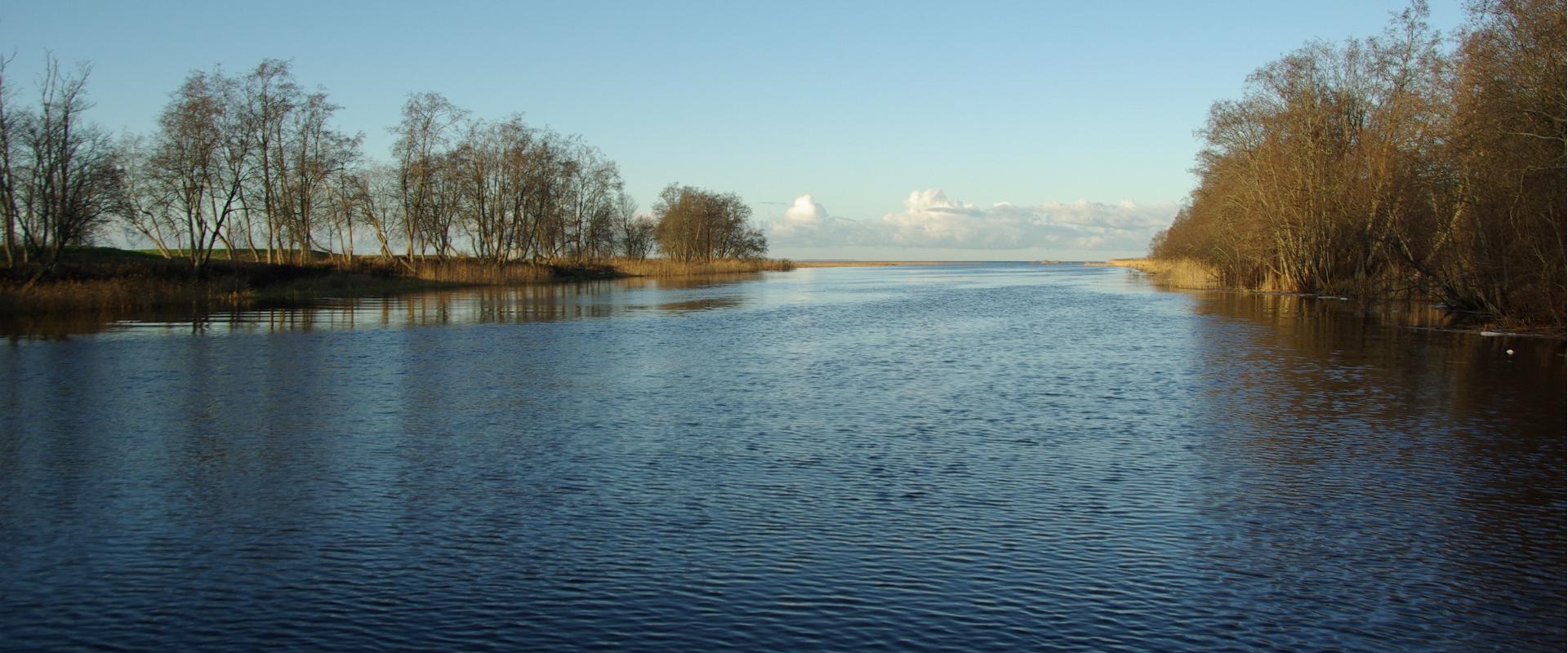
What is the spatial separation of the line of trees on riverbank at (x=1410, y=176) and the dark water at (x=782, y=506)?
5.02 m

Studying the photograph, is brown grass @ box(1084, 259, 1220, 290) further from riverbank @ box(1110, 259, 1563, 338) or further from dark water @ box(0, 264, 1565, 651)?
dark water @ box(0, 264, 1565, 651)

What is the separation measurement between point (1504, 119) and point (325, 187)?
4761cm

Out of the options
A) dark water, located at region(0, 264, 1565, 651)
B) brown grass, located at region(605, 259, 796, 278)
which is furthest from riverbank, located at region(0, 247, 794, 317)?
dark water, located at region(0, 264, 1565, 651)

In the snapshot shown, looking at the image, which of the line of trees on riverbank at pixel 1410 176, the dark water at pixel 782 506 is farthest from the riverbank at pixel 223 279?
the line of trees on riverbank at pixel 1410 176

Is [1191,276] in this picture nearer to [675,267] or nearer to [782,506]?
[675,267]

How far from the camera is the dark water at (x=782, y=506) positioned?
5.70 meters

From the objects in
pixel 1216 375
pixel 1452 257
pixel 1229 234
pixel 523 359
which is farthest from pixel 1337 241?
pixel 523 359

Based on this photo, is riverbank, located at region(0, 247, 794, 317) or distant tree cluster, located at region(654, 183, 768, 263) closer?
riverbank, located at region(0, 247, 794, 317)

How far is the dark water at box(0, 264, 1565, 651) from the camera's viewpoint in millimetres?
5695

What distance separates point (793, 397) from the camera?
561 inches

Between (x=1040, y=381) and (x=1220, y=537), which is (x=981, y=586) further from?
(x=1040, y=381)

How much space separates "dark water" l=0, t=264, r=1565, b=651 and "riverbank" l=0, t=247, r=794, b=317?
15.0 m

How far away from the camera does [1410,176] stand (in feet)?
88.0

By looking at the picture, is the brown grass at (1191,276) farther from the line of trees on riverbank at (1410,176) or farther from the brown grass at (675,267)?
the brown grass at (675,267)
